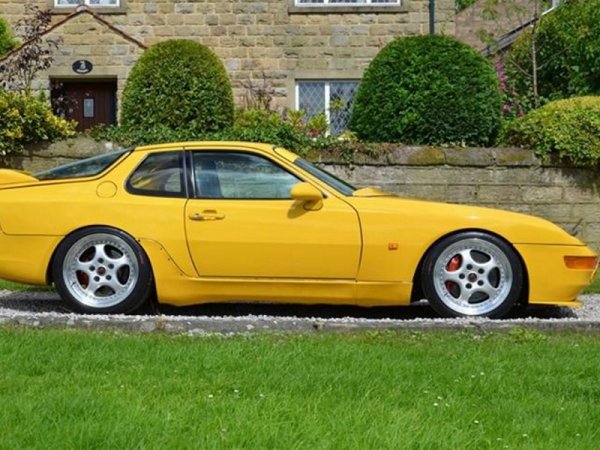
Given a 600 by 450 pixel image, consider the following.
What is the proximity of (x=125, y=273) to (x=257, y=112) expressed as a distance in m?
6.04

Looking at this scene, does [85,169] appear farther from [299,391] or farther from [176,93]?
[176,93]

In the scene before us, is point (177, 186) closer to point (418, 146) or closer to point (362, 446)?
point (362, 446)

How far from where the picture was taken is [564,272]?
6.98 metres

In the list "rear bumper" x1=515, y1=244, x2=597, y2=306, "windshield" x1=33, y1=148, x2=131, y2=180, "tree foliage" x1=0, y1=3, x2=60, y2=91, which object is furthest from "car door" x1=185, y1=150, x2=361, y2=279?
"tree foliage" x1=0, y1=3, x2=60, y2=91

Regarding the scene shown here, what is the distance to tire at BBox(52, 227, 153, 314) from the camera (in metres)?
7.07

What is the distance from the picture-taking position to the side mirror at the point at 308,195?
691cm

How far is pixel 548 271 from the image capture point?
22.9 ft

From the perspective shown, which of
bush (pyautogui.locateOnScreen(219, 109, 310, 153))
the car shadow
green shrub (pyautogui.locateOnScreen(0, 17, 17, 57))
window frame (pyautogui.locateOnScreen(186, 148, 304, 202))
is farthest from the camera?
green shrub (pyautogui.locateOnScreen(0, 17, 17, 57))

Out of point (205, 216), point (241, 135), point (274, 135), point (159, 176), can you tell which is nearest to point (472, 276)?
A: point (205, 216)

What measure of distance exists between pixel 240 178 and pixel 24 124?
4.84 meters

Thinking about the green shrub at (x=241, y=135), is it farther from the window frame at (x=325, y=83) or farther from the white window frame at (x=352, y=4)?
the white window frame at (x=352, y=4)

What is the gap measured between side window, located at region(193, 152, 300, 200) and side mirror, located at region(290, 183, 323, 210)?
0.21m

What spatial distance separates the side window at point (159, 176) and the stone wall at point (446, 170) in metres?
4.11

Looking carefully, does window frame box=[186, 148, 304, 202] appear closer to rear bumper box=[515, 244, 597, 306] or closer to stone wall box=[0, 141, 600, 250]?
rear bumper box=[515, 244, 597, 306]
